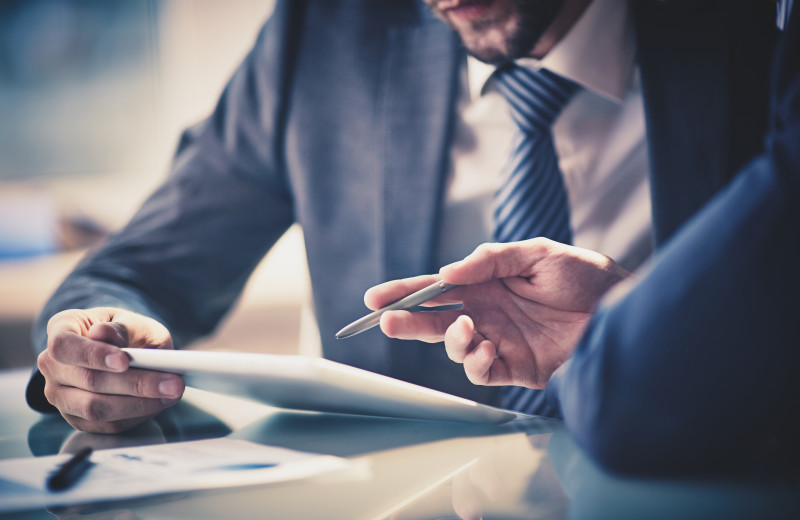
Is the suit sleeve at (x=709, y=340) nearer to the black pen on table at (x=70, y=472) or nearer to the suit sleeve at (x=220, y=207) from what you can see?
the black pen on table at (x=70, y=472)

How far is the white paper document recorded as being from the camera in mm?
363

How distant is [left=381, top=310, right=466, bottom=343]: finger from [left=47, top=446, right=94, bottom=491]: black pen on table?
242 millimetres

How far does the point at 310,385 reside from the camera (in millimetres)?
421

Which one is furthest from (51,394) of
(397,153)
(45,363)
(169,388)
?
(397,153)

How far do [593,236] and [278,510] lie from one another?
2.04 ft

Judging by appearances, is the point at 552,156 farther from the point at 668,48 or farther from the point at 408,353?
the point at 408,353

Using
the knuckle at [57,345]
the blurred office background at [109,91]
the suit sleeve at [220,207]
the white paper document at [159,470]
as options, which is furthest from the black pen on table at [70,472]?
the blurred office background at [109,91]

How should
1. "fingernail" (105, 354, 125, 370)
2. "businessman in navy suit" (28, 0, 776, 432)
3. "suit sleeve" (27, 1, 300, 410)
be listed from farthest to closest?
1. "suit sleeve" (27, 1, 300, 410)
2. "businessman in navy suit" (28, 0, 776, 432)
3. "fingernail" (105, 354, 125, 370)

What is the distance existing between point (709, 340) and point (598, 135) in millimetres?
558

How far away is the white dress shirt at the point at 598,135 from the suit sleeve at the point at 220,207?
323mm

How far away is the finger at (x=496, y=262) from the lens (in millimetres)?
531

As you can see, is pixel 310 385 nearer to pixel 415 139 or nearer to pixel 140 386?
pixel 140 386

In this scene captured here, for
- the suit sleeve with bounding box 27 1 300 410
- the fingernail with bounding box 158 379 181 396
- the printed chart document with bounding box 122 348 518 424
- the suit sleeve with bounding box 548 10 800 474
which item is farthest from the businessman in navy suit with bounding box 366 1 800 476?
the suit sleeve with bounding box 27 1 300 410

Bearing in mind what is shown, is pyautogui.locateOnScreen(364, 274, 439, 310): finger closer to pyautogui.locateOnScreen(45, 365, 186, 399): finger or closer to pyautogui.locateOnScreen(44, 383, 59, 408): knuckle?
pyautogui.locateOnScreen(45, 365, 186, 399): finger
